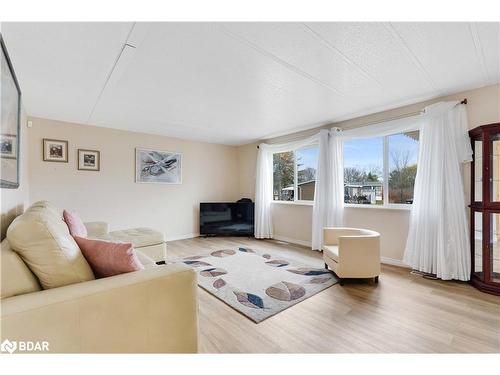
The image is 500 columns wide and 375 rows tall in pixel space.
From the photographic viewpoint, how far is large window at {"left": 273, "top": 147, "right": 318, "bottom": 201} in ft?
14.7

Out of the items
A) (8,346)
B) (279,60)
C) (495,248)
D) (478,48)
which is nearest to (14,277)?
(8,346)

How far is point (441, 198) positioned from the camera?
2713 millimetres

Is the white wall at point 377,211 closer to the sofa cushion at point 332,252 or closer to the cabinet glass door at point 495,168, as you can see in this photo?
the cabinet glass door at point 495,168

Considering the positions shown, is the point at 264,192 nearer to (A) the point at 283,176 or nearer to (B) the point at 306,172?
(A) the point at 283,176

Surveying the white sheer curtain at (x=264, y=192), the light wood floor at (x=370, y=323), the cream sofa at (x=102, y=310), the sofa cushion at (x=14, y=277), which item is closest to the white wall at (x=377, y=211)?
the white sheer curtain at (x=264, y=192)

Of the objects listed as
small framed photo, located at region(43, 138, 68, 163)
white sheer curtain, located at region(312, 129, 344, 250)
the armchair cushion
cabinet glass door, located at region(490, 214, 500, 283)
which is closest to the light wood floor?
cabinet glass door, located at region(490, 214, 500, 283)

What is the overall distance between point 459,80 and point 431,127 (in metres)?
0.58

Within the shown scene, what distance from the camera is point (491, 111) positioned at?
2531mm

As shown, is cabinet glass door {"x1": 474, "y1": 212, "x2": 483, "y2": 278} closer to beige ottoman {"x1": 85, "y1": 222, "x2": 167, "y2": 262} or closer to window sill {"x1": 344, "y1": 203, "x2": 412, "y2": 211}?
window sill {"x1": 344, "y1": 203, "x2": 412, "y2": 211}

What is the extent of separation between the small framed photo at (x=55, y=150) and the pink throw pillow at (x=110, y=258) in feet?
10.6

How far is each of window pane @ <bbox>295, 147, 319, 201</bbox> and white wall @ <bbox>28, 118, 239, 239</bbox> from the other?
193 centimetres

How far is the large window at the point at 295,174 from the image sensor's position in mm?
4477
